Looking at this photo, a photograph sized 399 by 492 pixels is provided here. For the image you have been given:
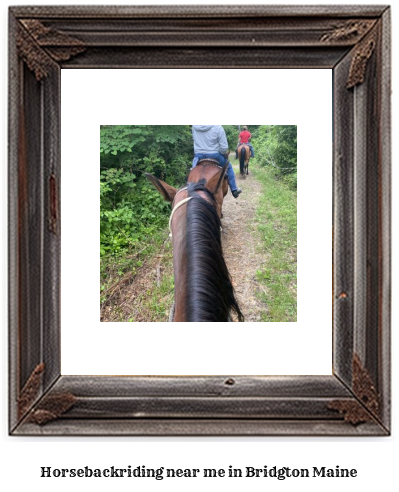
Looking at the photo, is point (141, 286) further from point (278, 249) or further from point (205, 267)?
point (278, 249)

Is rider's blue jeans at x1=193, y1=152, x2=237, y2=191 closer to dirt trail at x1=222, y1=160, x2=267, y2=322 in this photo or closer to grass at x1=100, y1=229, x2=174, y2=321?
dirt trail at x1=222, y1=160, x2=267, y2=322

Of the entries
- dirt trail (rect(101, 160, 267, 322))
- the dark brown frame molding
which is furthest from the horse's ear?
the dark brown frame molding

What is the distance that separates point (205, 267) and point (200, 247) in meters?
0.05

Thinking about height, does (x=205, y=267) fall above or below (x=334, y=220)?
below

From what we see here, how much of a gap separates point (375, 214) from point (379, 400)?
1.39 feet

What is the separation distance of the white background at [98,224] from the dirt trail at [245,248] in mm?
56

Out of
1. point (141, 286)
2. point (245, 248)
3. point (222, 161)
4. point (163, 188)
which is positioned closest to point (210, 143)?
point (222, 161)

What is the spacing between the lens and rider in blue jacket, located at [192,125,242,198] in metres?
0.88

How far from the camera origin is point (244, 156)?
0.91 m

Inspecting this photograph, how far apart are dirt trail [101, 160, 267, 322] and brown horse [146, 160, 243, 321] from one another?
2 centimetres

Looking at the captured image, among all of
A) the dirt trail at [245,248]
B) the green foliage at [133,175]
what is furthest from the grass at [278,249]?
the green foliage at [133,175]

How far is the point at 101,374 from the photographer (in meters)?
0.84

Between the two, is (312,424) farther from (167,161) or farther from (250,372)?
(167,161)
